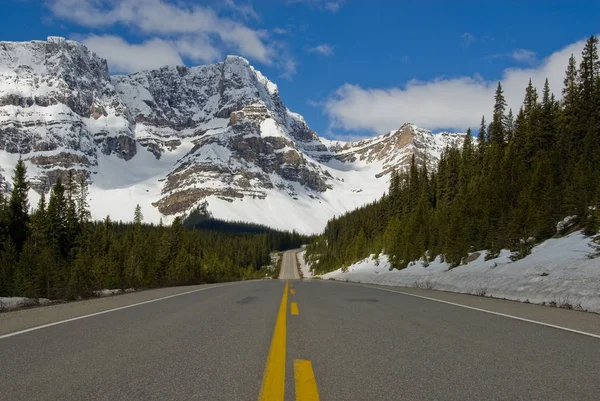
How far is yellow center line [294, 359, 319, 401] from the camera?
393 cm

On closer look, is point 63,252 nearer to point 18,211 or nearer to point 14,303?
point 18,211

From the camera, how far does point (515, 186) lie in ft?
123

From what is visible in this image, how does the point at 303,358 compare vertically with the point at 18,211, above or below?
below

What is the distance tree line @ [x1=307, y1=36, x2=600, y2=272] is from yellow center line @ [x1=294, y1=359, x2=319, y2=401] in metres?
17.3

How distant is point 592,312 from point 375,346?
7.47 metres

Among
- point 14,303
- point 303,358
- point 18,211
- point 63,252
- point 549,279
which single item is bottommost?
point 14,303

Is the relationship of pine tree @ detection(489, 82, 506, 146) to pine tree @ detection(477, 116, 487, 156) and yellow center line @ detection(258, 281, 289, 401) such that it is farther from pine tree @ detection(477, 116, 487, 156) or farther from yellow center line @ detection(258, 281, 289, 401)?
yellow center line @ detection(258, 281, 289, 401)

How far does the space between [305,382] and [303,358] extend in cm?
105

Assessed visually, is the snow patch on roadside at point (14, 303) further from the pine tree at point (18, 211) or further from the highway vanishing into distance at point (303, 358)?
the pine tree at point (18, 211)

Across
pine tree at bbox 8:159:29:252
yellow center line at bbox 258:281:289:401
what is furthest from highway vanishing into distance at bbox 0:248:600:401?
pine tree at bbox 8:159:29:252

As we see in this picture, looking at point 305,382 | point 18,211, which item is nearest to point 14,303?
point 305,382

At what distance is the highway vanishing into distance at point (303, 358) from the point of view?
4109 millimetres

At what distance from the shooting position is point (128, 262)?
62719 mm

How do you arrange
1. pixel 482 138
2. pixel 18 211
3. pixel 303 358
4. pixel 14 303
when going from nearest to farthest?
pixel 303 358 < pixel 14 303 < pixel 18 211 < pixel 482 138
